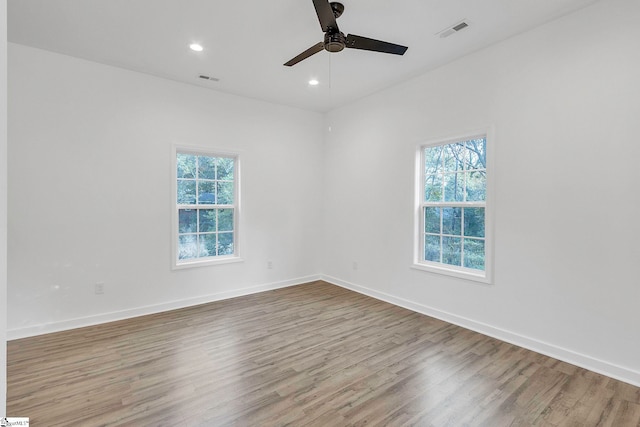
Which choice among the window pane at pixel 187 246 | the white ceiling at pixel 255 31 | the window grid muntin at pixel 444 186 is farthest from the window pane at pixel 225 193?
the window grid muntin at pixel 444 186

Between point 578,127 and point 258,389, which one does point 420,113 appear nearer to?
point 578,127

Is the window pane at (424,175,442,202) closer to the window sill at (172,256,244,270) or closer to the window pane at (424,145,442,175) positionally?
the window pane at (424,145,442,175)

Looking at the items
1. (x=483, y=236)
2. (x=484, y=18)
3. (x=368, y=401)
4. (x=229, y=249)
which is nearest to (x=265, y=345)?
(x=368, y=401)

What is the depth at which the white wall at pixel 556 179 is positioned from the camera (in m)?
2.39

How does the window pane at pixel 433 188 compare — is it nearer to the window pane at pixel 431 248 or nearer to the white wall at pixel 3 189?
the window pane at pixel 431 248

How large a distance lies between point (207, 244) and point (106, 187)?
1406 millimetres

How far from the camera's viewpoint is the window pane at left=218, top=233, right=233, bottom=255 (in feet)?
14.8

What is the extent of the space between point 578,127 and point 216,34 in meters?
3.31

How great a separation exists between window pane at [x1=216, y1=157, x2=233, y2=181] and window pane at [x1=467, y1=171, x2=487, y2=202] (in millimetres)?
3199

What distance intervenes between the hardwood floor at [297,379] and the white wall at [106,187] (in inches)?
17.3

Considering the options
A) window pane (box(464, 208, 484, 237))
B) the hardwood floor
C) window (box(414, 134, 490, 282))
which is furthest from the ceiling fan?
the hardwood floor

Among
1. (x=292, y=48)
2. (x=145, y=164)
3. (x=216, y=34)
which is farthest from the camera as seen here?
(x=145, y=164)

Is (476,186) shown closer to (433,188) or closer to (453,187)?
(453,187)

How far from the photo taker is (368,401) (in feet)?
7.01
